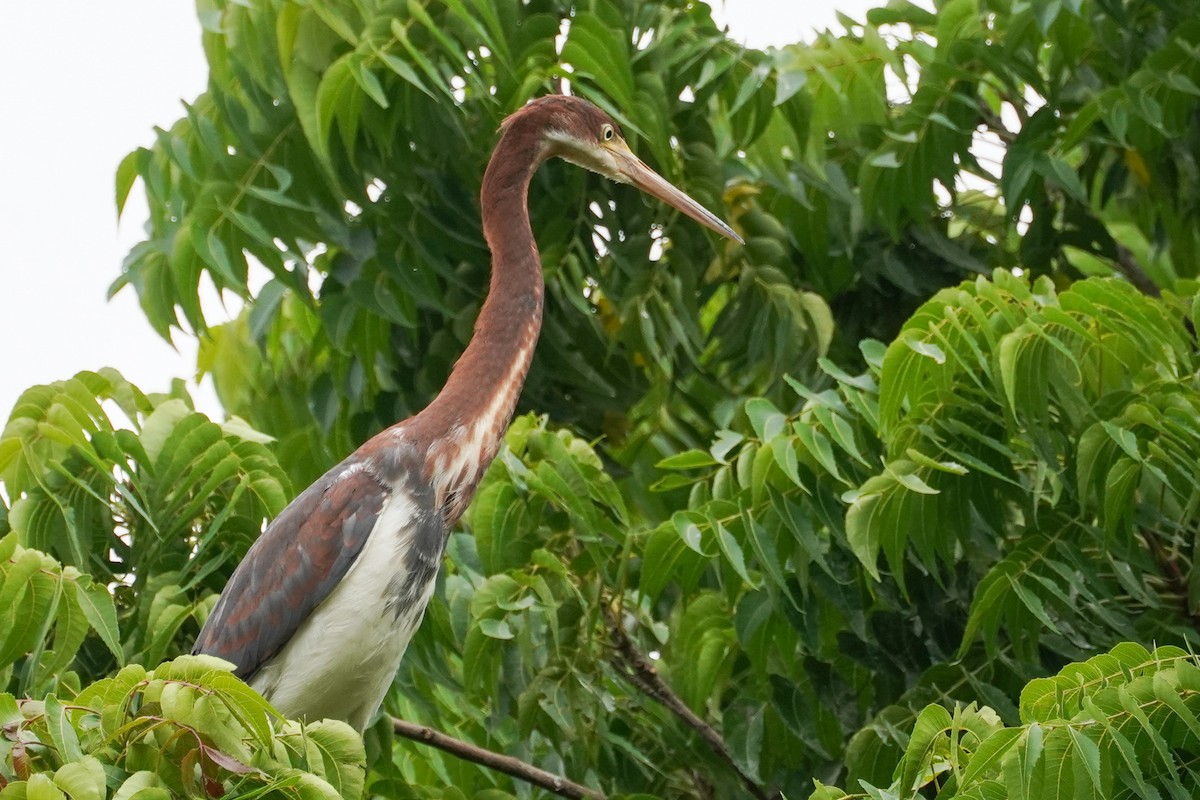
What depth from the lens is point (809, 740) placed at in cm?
404

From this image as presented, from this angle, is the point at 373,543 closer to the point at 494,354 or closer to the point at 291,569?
the point at 291,569

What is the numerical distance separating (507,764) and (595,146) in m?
1.62

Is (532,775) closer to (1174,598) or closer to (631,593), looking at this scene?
(631,593)

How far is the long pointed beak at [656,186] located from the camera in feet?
14.6

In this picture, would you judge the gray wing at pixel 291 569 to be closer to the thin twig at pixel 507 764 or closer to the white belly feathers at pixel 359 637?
the white belly feathers at pixel 359 637

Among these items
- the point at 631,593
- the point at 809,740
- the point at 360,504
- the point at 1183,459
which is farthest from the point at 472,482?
the point at 1183,459

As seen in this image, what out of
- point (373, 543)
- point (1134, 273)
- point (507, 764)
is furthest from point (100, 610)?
point (1134, 273)

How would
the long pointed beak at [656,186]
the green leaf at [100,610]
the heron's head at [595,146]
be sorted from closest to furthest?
1. the green leaf at [100,610]
2. the heron's head at [595,146]
3. the long pointed beak at [656,186]

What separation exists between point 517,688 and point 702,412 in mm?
1292

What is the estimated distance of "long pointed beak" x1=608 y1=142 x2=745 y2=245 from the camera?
4.45 metres

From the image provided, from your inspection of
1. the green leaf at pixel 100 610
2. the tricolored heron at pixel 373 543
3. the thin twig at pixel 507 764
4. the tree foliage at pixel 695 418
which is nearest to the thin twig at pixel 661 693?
the tree foliage at pixel 695 418

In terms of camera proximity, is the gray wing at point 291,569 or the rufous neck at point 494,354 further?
the rufous neck at point 494,354

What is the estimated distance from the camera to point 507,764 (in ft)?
12.3

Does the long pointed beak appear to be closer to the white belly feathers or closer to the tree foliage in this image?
the tree foliage
